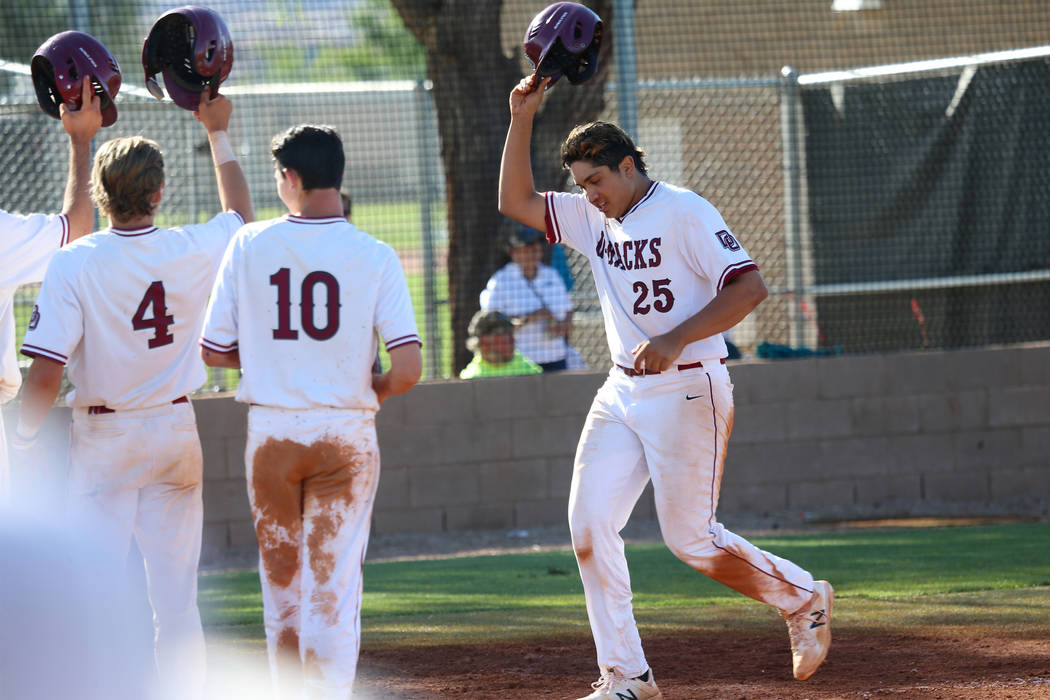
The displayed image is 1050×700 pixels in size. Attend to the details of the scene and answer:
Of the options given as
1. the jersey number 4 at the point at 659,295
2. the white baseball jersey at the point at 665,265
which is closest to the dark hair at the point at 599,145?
Result: the white baseball jersey at the point at 665,265

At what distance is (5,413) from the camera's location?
746cm

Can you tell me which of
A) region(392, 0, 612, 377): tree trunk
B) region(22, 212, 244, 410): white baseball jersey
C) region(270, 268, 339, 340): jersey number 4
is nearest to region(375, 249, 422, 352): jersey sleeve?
region(270, 268, 339, 340): jersey number 4

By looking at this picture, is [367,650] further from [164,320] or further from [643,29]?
[643,29]

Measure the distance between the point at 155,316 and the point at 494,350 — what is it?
16.9 feet

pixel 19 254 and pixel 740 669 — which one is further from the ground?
pixel 19 254

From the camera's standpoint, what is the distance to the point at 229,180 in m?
4.29

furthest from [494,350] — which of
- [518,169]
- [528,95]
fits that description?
[528,95]

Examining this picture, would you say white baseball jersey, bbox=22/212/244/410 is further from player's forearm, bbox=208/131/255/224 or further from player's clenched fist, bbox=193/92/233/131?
player's clenched fist, bbox=193/92/233/131

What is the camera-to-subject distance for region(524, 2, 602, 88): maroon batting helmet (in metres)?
4.60

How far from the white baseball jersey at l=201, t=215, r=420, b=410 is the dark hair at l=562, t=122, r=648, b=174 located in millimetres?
988

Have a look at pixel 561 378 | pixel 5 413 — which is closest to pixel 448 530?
pixel 561 378

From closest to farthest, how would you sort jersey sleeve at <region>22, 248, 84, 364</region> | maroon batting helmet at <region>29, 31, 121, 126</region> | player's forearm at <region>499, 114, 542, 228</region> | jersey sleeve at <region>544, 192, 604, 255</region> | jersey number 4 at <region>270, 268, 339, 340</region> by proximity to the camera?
jersey number 4 at <region>270, 268, 339, 340</region> < jersey sleeve at <region>22, 248, 84, 364</region> < maroon batting helmet at <region>29, 31, 121, 126</region> < jersey sleeve at <region>544, 192, 604, 255</region> < player's forearm at <region>499, 114, 542, 228</region>

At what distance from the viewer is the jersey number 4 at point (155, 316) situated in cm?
402

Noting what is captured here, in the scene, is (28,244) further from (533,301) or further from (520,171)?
(533,301)
